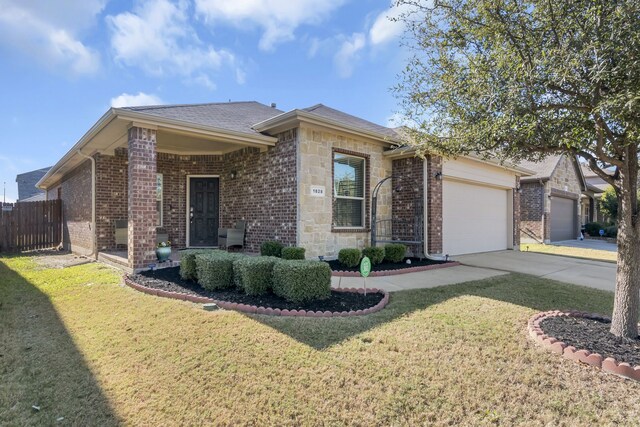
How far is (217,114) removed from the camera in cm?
893

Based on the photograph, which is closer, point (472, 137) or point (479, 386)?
point (479, 386)

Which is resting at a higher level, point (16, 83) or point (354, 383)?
point (16, 83)

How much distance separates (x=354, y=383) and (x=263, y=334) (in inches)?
49.5

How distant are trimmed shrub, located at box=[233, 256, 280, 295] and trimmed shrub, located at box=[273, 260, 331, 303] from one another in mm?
162

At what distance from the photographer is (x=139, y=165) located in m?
6.50

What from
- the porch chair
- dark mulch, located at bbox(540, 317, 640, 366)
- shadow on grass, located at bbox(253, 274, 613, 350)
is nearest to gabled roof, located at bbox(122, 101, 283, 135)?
the porch chair

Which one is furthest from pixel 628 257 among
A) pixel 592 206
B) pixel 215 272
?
pixel 592 206

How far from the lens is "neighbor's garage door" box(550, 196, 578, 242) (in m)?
17.8

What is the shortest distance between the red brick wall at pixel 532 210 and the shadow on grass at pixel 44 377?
1863 cm

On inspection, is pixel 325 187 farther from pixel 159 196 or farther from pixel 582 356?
pixel 582 356

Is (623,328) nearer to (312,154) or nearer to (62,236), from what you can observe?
(312,154)

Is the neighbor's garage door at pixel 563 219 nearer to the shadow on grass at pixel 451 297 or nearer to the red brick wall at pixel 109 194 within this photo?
the shadow on grass at pixel 451 297

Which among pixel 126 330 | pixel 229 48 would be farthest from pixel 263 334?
pixel 229 48

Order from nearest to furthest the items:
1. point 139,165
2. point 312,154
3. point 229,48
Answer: point 139,165, point 312,154, point 229,48
